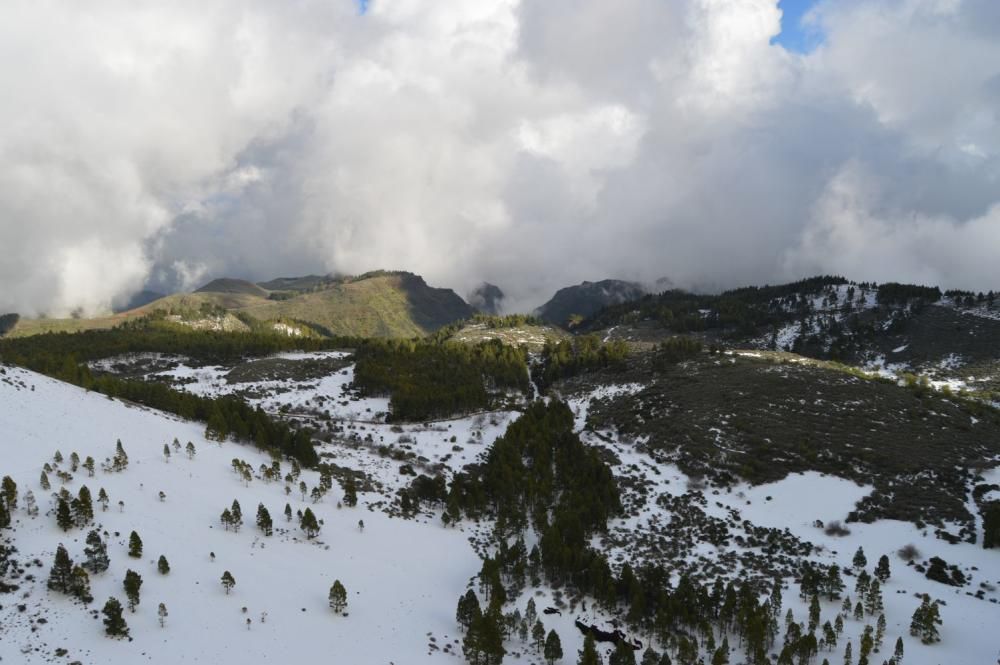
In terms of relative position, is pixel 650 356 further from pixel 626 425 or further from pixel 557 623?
pixel 557 623

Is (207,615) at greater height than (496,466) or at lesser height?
lesser

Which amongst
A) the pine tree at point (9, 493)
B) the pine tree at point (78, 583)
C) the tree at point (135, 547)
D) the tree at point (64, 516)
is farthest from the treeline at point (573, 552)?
the pine tree at point (9, 493)

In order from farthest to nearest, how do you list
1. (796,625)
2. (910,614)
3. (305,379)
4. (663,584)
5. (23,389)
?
(305,379), (23,389), (663,584), (910,614), (796,625)

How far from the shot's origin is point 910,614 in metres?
44.5

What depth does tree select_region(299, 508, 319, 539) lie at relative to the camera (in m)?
53.0

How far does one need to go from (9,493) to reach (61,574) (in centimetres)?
1116

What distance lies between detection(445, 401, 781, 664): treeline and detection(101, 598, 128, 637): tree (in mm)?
23856

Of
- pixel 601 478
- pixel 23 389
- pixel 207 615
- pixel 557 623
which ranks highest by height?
pixel 23 389

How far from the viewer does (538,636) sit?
43.4 metres

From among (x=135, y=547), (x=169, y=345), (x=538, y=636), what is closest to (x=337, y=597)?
(x=135, y=547)

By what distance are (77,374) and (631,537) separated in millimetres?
96564

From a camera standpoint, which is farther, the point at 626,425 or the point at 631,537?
the point at 626,425

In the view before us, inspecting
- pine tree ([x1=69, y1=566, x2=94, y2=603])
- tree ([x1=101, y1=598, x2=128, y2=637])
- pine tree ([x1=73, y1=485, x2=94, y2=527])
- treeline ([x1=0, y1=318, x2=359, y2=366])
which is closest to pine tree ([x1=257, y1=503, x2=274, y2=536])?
pine tree ([x1=73, y1=485, x2=94, y2=527])

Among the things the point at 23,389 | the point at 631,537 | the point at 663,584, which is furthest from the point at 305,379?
the point at 663,584
